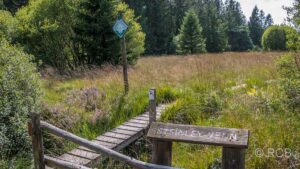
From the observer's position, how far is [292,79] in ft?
15.2

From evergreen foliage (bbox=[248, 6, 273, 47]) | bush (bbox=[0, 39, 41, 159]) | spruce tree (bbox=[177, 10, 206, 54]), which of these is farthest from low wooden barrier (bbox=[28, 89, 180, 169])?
evergreen foliage (bbox=[248, 6, 273, 47])

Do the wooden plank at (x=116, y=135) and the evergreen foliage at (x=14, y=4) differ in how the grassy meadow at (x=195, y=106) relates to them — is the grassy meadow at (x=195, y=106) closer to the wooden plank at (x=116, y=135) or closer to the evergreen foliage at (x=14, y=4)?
the wooden plank at (x=116, y=135)

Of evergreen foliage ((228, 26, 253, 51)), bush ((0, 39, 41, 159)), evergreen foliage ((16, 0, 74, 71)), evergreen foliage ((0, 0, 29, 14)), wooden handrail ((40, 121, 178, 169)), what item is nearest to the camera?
wooden handrail ((40, 121, 178, 169))

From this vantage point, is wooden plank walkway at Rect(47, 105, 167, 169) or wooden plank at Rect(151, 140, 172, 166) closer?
wooden plank at Rect(151, 140, 172, 166)

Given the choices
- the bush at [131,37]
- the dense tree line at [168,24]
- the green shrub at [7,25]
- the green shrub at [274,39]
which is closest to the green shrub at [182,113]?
the bush at [131,37]

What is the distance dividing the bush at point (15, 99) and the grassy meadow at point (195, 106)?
51 cm

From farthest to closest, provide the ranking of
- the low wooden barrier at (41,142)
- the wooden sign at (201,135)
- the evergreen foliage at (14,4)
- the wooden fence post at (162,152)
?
the evergreen foliage at (14,4)
the low wooden barrier at (41,142)
the wooden fence post at (162,152)
the wooden sign at (201,135)

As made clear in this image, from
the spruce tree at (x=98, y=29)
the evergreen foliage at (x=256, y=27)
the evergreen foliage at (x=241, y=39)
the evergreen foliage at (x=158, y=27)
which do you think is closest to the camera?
the spruce tree at (x=98, y=29)

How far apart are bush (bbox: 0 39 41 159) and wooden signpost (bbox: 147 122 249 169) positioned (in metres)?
2.94

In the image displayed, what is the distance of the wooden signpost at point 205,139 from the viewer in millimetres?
2404

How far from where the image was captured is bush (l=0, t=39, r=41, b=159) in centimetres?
487

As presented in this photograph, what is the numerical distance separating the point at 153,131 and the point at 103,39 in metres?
10.2

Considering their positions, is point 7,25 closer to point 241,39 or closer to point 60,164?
point 60,164

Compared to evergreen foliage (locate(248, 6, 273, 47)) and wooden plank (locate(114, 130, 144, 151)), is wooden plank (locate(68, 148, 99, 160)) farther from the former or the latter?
evergreen foliage (locate(248, 6, 273, 47))
